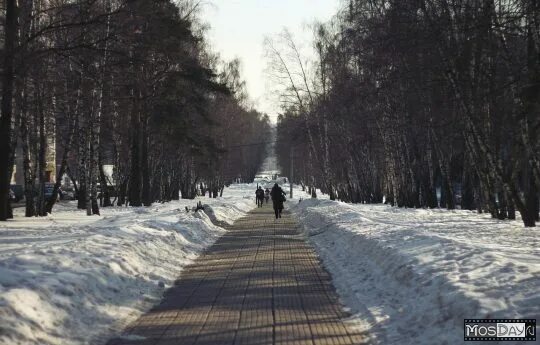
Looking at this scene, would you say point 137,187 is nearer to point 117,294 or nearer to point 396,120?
point 396,120

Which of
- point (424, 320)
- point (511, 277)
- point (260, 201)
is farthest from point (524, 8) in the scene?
point (260, 201)

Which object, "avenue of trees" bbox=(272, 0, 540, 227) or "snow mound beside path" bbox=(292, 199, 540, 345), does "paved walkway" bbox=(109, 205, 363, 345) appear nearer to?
"snow mound beside path" bbox=(292, 199, 540, 345)

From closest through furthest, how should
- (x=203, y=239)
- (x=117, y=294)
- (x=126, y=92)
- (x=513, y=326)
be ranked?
(x=513, y=326), (x=117, y=294), (x=203, y=239), (x=126, y=92)

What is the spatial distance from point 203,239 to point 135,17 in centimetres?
708

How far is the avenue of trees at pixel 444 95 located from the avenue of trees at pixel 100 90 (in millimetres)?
8002

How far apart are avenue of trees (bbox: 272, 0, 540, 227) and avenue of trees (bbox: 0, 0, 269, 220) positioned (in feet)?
26.3

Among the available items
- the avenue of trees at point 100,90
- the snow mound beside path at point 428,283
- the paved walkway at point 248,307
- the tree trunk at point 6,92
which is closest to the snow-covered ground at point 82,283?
the paved walkway at point 248,307

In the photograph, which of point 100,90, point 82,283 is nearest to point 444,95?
point 100,90

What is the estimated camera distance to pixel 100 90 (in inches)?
993

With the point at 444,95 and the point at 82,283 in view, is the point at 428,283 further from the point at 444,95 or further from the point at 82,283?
the point at 444,95

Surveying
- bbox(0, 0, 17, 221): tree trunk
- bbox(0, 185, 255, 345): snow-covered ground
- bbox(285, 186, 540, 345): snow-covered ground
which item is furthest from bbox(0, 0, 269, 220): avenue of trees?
bbox(285, 186, 540, 345): snow-covered ground

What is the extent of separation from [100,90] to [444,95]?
45.8 feet

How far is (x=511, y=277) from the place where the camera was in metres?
7.59

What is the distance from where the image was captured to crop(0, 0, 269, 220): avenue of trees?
55.3 ft
